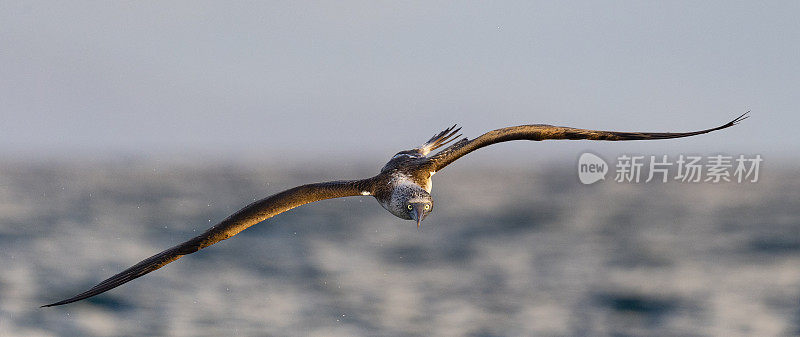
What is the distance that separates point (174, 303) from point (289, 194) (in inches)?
825

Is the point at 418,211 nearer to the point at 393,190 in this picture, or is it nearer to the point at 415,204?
the point at 415,204

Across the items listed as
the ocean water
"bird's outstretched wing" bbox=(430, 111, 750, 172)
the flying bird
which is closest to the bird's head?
the flying bird

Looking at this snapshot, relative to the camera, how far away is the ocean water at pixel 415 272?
2714cm

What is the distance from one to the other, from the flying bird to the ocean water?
14.4 m

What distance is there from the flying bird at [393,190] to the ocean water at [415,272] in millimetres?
14448

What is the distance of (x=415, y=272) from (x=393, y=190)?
26.3 metres

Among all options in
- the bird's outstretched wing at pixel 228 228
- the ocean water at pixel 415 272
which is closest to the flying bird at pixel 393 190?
the bird's outstretched wing at pixel 228 228

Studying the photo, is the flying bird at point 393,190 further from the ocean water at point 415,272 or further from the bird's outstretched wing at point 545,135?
the ocean water at point 415,272

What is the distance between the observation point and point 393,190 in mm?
11039

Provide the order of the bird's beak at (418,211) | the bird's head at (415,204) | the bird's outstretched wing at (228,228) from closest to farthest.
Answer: the bird's outstretched wing at (228,228)
the bird's beak at (418,211)
the bird's head at (415,204)

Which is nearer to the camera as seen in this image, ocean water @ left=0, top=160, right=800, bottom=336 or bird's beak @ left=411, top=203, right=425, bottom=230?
bird's beak @ left=411, top=203, right=425, bottom=230

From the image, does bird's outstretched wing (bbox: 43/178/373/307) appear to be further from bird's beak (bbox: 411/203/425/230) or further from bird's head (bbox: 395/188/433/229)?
bird's beak (bbox: 411/203/425/230)

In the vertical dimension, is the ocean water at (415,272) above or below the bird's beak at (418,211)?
above

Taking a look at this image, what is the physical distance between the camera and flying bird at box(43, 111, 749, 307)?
9883 mm
